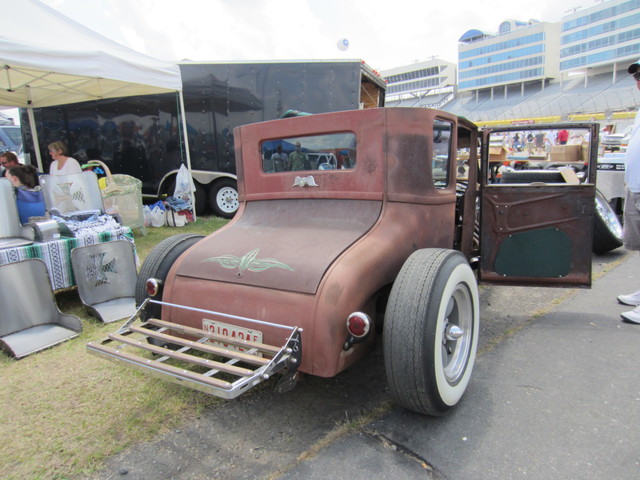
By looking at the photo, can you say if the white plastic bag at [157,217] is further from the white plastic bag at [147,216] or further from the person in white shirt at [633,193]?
the person in white shirt at [633,193]

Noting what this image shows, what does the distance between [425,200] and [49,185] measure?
446 cm

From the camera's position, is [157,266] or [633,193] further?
[633,193]

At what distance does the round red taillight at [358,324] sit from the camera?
205 cm

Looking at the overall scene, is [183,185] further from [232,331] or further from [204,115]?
[232,331]

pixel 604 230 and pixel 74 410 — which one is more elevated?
pixel 604 230

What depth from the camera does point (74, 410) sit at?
8.09 ft

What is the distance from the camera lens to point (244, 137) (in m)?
3.15

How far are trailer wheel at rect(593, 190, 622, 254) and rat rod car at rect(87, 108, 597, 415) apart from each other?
2.55 m

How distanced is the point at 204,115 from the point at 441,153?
249 inches

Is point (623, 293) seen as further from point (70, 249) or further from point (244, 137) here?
point (70, 249)

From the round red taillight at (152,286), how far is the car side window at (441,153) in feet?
6.23

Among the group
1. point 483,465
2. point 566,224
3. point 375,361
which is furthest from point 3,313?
point 566,224

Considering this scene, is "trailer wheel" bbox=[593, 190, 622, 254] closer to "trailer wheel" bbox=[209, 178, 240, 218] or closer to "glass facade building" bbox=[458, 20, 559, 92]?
"trailer wheel" bbox=[209, 178, 240, 218]

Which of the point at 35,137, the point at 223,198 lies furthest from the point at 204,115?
the point at 35,137
